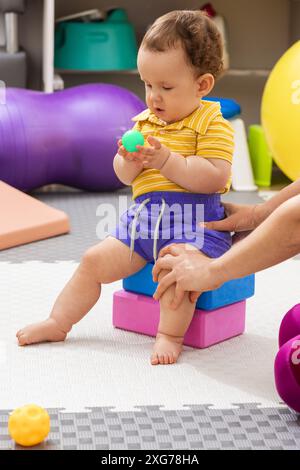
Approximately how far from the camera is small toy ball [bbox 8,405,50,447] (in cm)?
96

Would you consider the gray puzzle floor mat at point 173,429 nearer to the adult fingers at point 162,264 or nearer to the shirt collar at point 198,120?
the adult fingers at point 162,264

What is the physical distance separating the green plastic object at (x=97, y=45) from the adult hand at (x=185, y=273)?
5.59 feet

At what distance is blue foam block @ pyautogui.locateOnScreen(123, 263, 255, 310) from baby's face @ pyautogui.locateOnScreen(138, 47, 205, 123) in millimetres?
259

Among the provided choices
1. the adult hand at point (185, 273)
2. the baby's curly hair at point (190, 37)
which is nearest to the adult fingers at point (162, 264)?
the adult hand at point (185, 273)

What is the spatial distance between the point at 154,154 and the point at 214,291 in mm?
238

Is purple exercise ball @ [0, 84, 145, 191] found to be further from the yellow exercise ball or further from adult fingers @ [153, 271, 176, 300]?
adult fingers @ [153, 271, 176, 300]

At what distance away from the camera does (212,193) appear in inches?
53.2

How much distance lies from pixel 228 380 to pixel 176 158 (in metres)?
0.36

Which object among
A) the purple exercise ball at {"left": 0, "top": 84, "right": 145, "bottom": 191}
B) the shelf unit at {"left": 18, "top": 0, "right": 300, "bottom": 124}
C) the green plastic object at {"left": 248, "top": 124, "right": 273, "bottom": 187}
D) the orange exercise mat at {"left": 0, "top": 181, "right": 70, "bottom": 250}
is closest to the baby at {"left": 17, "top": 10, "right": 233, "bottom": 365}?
the orange exercise mat at {"left": 0, "top": 181, "right": 70, "bottom": 250}

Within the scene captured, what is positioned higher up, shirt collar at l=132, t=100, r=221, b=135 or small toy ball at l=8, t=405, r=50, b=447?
shirt collar at l=132, t=100, r=221, b=135

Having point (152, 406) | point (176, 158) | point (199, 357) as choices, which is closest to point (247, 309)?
point (199, 357)

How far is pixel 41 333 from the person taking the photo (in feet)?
4.37

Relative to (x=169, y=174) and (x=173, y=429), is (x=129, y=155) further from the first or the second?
(x=173, y=429)

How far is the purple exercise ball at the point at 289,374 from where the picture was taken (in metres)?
1.06
